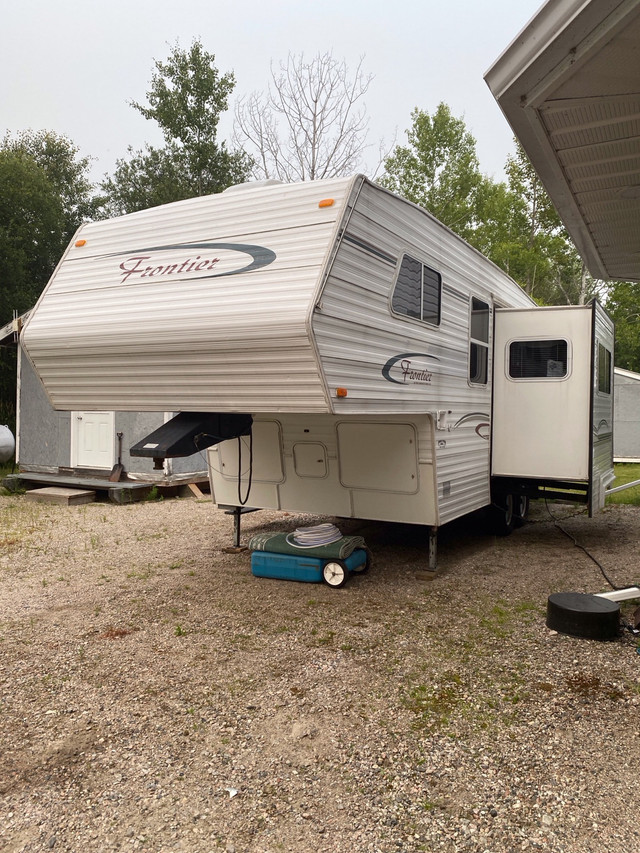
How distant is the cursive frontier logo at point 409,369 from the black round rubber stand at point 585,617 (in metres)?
1.87

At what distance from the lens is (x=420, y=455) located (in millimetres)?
5594

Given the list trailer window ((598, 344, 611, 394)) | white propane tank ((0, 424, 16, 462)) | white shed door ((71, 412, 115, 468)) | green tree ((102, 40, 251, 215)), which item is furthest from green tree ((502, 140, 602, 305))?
white propane tank ((0, 424, 16, 462))

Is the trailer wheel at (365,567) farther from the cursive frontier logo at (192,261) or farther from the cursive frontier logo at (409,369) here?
the cursive frontier logo at (192,261)

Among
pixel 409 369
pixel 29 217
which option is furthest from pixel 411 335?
pixel 29 217

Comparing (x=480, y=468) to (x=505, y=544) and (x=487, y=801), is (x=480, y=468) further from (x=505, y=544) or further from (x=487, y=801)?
(x=487, y=801)

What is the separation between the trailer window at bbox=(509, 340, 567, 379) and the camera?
22.9 ft

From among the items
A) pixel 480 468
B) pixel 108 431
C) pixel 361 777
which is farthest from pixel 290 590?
pixel 108 431

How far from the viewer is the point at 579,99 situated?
11.0 ft

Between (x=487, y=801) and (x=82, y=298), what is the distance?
4220 mm

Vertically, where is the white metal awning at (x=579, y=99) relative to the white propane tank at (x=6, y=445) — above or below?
above

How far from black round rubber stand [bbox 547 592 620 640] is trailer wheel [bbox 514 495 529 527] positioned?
376 centimetres

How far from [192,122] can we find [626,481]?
17564mm

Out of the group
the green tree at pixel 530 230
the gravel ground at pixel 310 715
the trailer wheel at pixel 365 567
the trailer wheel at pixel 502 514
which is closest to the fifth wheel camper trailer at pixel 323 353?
the trailer wheel at pixel 365 567

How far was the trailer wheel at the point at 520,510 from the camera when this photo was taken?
837 cm
